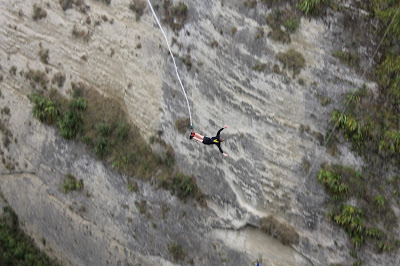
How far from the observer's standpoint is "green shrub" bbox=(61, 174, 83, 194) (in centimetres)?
1979

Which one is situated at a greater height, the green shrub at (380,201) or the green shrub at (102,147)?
the green shrub at (380,201)

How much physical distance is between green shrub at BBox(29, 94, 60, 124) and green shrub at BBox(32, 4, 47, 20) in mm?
4316

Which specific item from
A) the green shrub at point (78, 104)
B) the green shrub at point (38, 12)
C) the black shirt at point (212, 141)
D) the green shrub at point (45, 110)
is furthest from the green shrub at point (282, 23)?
the green shrub at point (38, 12)

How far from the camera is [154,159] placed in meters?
18.6

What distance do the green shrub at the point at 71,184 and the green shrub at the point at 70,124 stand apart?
2.23 meters

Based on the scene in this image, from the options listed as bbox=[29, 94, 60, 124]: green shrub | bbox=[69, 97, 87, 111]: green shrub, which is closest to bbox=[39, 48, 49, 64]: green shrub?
bbox=[29, 94, 60, 124]: green shrub

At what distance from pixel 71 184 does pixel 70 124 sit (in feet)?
10.6

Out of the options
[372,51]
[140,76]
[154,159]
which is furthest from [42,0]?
[372,51]

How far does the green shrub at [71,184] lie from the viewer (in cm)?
1979

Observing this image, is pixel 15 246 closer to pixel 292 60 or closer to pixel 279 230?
pixel 279 230

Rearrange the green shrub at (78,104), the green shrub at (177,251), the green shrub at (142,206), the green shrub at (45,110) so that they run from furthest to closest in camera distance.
Result: the green shrub at (45,110)
the green shrub at (78,104)
the green shrub at (142,206)
the green shrub at (177,251)

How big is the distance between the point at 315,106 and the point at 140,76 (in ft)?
28.3

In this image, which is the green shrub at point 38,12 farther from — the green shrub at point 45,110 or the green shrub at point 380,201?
the green shrub at point 380,201

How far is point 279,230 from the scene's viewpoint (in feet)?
53.7
